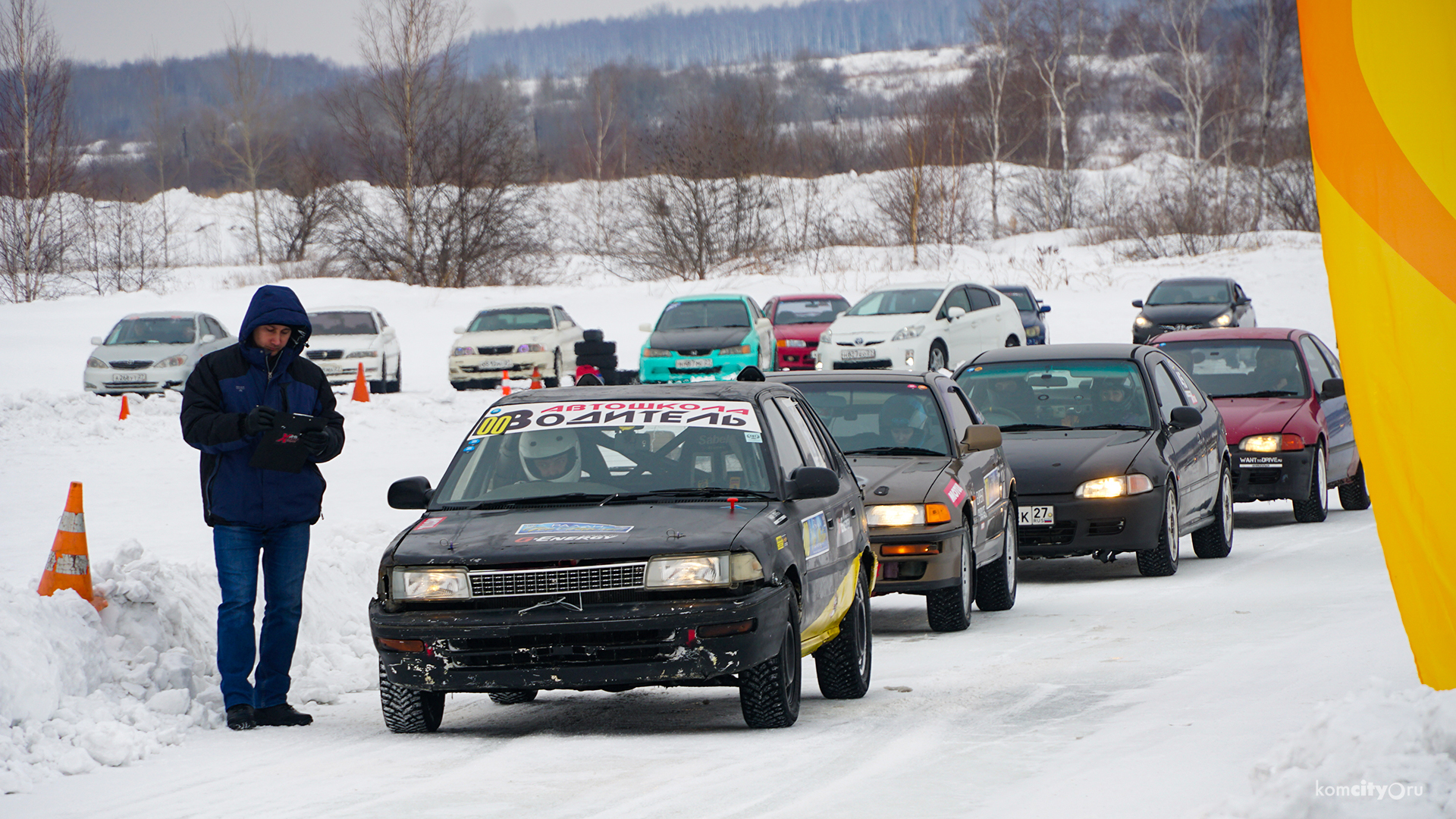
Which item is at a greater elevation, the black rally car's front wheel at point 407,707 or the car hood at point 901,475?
the car hood at point 901,475

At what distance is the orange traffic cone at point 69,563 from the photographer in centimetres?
777

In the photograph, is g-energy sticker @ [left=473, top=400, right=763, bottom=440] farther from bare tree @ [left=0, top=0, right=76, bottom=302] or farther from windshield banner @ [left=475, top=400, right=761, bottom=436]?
bare tree @ [left=0, top=0, right=76, bottom=302]

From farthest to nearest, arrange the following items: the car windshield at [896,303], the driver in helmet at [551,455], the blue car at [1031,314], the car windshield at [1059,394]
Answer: the blue car at [1031,314] < the car windshield at [896,303] < the car windshield at [1059,394] < the driver in helmet at [551,455]

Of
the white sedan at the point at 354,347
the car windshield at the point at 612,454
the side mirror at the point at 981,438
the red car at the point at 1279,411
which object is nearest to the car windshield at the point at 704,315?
the white sedan at the point at 354,347

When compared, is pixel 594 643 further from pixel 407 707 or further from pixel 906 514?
pixel 906 514

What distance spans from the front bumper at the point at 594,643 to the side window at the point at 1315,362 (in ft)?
35.8

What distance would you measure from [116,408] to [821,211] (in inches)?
2479

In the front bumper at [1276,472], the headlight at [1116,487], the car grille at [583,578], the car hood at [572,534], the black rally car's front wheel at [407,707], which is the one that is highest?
the car hood at [572,534]

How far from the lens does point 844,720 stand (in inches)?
286

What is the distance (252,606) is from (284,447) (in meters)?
0.74

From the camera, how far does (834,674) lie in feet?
25.7

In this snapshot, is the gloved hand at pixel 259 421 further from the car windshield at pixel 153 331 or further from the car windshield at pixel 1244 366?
the car windshield at pixel 153 331

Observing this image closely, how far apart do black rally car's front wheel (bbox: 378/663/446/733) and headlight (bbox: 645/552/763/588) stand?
1071mm

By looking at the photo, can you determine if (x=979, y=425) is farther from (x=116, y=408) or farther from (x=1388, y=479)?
(x=116, y=408)
